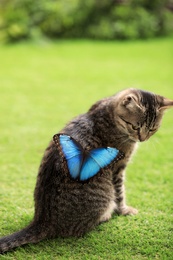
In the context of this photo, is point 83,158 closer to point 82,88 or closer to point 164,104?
point 164,104

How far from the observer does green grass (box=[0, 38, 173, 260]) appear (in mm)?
2928

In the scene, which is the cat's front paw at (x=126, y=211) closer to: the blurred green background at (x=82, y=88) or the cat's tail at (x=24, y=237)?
the blurred green background at (x=82, y=88)

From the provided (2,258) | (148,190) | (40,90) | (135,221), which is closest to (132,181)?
(148,190)

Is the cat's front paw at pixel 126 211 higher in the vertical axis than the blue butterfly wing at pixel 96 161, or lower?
lower

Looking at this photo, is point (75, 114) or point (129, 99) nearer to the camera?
point (129, 99)

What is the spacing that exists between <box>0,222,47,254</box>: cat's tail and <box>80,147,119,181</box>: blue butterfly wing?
20.0 inches

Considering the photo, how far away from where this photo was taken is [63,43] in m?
8.85

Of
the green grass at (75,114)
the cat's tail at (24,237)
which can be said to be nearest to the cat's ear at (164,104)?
the green grass at (75,114)

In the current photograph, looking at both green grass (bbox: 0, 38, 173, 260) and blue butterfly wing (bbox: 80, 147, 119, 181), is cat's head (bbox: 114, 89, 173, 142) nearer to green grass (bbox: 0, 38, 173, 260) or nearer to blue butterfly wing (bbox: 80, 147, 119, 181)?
blue butterfly wing (bbox: 80, 147, 119, 181)

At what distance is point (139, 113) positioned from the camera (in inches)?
120

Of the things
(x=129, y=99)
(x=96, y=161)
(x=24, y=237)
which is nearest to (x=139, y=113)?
(x=129, y=99)

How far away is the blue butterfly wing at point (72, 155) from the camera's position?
269cm

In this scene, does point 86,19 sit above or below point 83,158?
above

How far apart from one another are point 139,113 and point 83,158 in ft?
2.15
